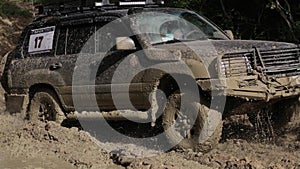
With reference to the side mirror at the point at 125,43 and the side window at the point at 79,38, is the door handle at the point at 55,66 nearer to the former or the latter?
the side window at the point at 79,38

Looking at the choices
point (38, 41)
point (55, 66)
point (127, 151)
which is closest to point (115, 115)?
point (127, 151)

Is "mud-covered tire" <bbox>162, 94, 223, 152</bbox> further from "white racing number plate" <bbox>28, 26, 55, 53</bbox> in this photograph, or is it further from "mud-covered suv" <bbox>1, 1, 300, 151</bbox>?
"white racing number plate" <bbox>28, 26, 55, 53</bbox>

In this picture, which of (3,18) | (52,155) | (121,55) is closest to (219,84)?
(121,55)

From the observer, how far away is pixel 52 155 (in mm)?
7398

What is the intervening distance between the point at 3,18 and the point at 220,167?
19.9m

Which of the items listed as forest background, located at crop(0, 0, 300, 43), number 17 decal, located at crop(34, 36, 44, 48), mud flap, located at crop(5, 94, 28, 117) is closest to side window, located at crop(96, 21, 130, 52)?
number 17 decal, located at crop(34, 36, 44, 48)

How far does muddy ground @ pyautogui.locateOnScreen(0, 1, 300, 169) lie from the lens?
6570mm

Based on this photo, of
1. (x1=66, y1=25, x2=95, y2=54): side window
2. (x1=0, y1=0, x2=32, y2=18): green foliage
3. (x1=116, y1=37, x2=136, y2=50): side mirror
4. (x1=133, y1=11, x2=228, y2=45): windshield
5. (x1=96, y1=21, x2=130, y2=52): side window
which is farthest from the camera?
(x1=0, y1=0, x2=32, y2=18): green foliage

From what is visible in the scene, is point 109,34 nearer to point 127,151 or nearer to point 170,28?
point 170,28

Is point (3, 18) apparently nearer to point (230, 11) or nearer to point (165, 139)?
point (230, 11)

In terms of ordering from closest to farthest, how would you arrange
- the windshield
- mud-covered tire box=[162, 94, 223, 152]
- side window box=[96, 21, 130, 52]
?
mud-covered tire box=[162, 94, 223, 152] < the windshield < side window box=[96, 21, 130, 52]

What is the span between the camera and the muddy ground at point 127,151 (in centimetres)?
657

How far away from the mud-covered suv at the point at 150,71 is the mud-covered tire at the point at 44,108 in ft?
0.05

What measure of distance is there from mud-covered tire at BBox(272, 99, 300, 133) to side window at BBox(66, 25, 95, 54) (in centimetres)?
294
